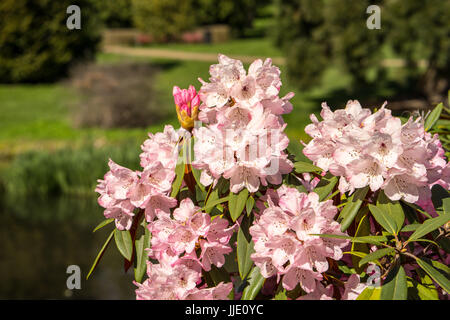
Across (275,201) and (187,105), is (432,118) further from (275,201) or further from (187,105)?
(187,105)

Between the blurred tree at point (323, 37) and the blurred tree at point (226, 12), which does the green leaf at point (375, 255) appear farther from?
the blurred tree at point (226, 12)

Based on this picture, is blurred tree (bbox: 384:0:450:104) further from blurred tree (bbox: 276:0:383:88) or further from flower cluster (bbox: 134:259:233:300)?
flower cluster (bbox: 134:259:233:300)

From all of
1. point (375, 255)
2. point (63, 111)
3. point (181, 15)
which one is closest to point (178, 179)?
point (375, 255)

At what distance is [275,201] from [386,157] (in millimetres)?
325

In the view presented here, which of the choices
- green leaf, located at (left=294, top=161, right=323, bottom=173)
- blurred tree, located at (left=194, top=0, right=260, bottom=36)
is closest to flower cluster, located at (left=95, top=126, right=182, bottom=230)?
green leaf, located at (left=294, top=161, right=323, bottom=173)

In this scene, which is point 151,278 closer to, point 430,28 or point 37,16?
point 430,28

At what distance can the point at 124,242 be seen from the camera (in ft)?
5.30

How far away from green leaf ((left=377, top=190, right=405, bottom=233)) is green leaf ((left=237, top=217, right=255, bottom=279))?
34cm

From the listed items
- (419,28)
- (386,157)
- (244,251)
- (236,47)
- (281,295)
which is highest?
(419,28)

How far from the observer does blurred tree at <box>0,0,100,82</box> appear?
1973 centimetres

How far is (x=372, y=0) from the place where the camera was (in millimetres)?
14602

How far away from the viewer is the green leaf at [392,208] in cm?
138

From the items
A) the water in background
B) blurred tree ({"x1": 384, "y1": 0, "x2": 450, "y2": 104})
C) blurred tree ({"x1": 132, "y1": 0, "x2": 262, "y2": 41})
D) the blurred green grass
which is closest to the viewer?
the water in background
